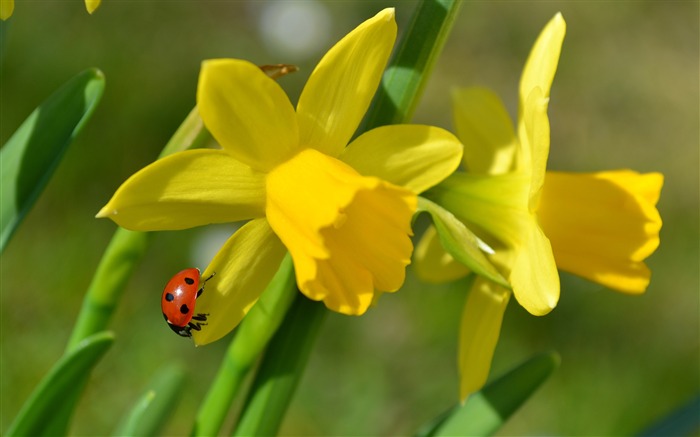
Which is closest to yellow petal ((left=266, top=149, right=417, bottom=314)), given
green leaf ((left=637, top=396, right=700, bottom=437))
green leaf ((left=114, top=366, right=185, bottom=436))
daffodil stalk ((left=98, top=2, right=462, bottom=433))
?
daffodil stalk ((left=98, top=2, right=462, bottom=433))

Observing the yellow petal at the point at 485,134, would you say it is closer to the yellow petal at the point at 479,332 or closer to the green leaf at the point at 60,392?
the yellow petal at the point at 479,332

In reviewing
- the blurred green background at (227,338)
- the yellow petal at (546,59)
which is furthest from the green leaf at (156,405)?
the blurred green background at (227,338)

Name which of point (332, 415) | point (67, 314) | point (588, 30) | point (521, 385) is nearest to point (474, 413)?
point (521, 385)

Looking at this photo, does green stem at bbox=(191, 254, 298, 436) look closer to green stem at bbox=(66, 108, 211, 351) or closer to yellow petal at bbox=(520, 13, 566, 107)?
green stem at bbox=(66, 108, 211, 351)

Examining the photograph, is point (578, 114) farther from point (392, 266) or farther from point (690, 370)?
point (392, 266)

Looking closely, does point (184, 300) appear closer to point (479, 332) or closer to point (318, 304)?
point (318, 304)
